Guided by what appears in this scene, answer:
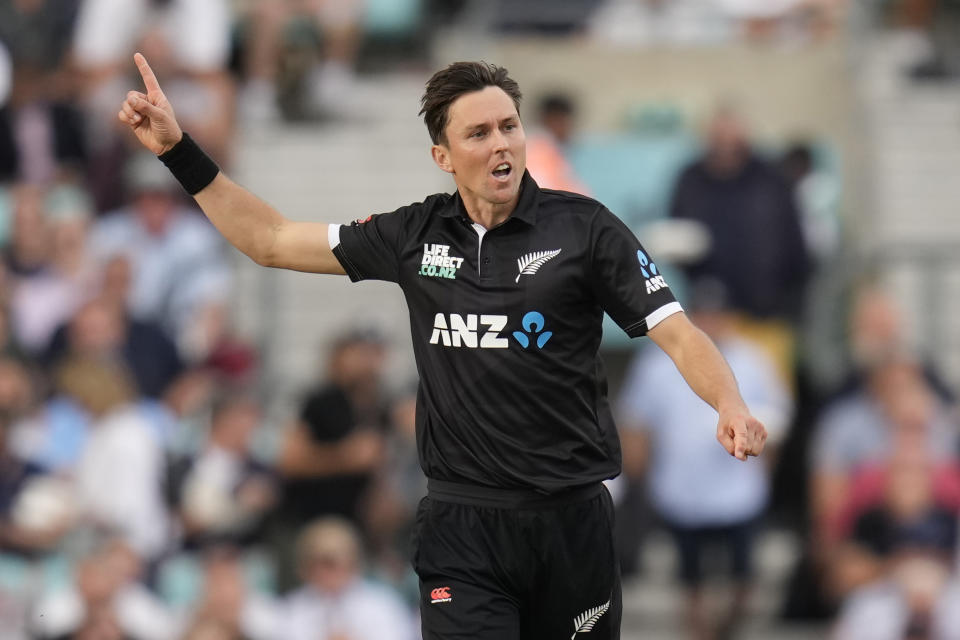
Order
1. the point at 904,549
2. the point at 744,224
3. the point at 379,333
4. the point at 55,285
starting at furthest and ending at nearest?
the point at 744,224
the point at 55,285
the point at 379,333
the point at 904,549

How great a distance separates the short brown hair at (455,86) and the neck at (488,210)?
0.20 m

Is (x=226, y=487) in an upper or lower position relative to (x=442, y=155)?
lower

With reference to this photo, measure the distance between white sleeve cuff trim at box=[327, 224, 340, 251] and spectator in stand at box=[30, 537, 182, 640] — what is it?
4.61 meters

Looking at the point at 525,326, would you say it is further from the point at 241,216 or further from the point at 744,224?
the point at 744,224

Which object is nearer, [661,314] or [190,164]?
[661,314]

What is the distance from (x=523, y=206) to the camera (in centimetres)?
512

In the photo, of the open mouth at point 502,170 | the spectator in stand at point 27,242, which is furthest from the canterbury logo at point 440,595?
the spectator in stand at point 27,242

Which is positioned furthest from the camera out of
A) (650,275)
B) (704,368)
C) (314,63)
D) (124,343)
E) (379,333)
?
(314,63)

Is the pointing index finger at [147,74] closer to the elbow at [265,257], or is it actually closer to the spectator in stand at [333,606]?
the elbow at [265,257]

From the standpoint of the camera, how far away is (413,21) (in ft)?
48.4

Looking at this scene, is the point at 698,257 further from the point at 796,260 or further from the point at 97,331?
the point at 97,331

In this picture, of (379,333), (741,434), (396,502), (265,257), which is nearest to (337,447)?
(396,502)

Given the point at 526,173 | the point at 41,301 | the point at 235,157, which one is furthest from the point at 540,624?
the point at 235,157

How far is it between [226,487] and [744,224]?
12.2 ft
